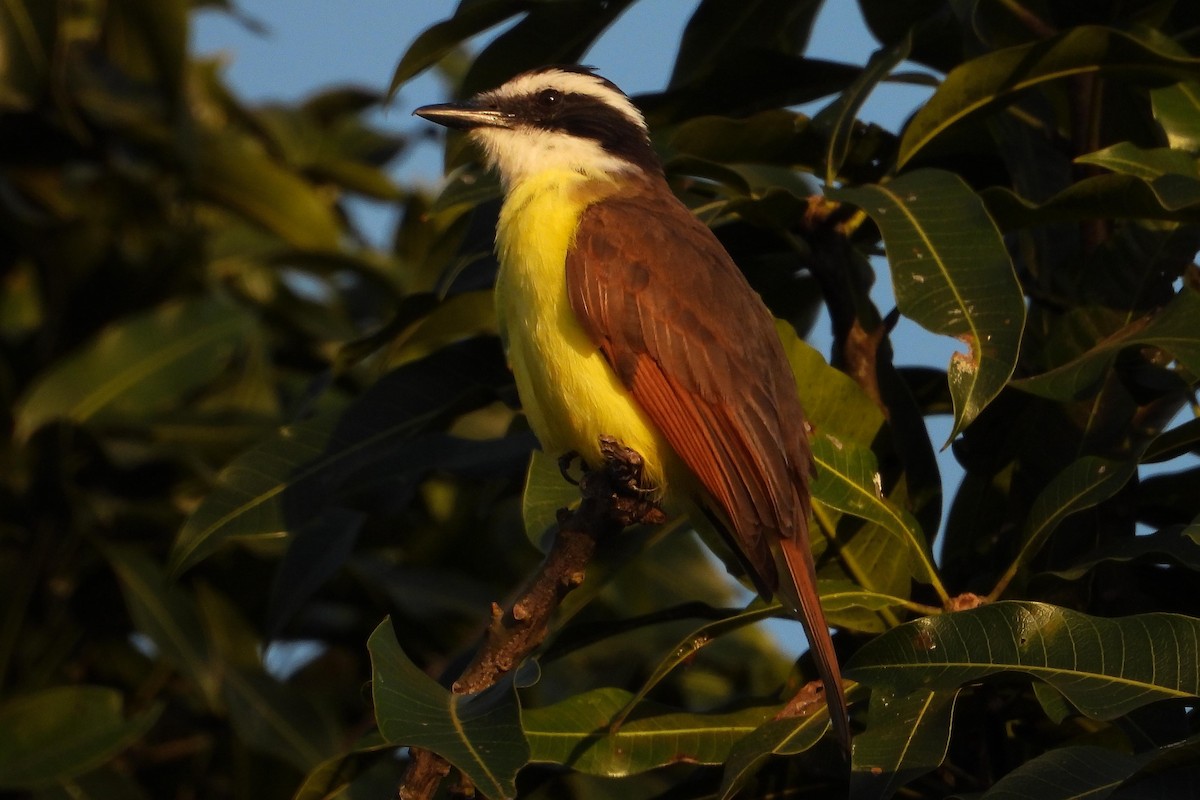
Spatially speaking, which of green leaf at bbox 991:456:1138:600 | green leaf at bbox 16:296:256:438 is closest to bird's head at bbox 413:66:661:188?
green leaf at bbox 991:456:1138:600

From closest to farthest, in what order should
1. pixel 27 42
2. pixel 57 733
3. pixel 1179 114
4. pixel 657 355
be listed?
pixel 1179 114, pixel 657 355, pixel 57 733, pixel 27 42

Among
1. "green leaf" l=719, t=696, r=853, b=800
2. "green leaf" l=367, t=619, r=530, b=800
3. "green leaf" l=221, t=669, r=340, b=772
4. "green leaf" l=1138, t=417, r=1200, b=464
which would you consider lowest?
"green leaf" l=221, t=669, r=340, b=772

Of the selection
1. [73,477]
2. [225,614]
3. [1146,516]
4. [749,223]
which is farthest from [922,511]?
[73,477]

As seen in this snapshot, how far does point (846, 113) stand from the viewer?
135 inches

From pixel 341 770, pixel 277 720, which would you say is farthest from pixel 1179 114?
pixel 277 720

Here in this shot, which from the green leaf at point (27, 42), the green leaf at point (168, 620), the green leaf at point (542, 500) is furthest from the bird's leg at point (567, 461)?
the green leaf at point (27, 42)

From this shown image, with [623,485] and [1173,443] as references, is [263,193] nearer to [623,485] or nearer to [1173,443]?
[623,485]

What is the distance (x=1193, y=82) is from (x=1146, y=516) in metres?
0.99

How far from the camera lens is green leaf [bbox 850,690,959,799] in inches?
106

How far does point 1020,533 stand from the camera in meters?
3.19

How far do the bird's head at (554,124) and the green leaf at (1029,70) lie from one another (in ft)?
3.01

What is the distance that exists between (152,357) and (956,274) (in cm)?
336

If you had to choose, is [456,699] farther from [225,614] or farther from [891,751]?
[225,614]

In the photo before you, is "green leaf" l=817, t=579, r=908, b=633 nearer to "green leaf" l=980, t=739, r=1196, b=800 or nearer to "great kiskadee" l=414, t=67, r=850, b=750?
"great kiskadee" l=414, t=67, r=850, b=750
